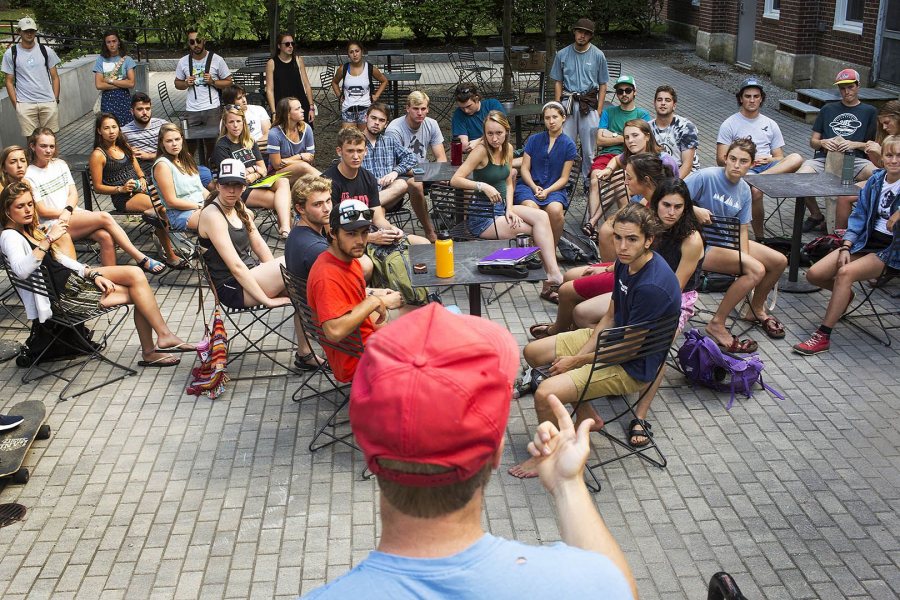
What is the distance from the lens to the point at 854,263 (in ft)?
23.8

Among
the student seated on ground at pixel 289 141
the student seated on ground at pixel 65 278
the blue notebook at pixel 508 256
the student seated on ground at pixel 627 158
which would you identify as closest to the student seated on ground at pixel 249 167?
the student seated on ground at pixel 289 141

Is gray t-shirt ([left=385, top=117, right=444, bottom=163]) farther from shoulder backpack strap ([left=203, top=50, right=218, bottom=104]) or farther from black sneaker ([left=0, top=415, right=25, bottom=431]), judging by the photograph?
black sneaker ([left=0, top=415, right=25, bottom=431])

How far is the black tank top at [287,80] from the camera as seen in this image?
12.7 m

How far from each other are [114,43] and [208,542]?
999 centimetres

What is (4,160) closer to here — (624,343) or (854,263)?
(624,343)

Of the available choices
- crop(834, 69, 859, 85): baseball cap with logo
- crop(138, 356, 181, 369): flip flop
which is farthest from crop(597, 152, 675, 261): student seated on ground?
crop(138, 356, 181, 369): flip flop

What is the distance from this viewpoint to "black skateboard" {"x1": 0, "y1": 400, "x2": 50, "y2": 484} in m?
5.49

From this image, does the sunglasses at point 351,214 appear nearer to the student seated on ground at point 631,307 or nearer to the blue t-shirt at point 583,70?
the student seated on ground at point 631,307

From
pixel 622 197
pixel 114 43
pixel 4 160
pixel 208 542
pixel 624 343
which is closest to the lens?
pixel 208 542

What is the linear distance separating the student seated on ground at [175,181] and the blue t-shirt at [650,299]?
4567mm

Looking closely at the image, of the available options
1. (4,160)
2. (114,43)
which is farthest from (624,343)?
(114,43)

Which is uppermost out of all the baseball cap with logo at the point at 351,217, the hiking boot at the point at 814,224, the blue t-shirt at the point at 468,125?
the baseball cap with logo at the point at 351,217

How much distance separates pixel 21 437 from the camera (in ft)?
18.9

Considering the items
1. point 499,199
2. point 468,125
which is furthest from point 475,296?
point 468,125
